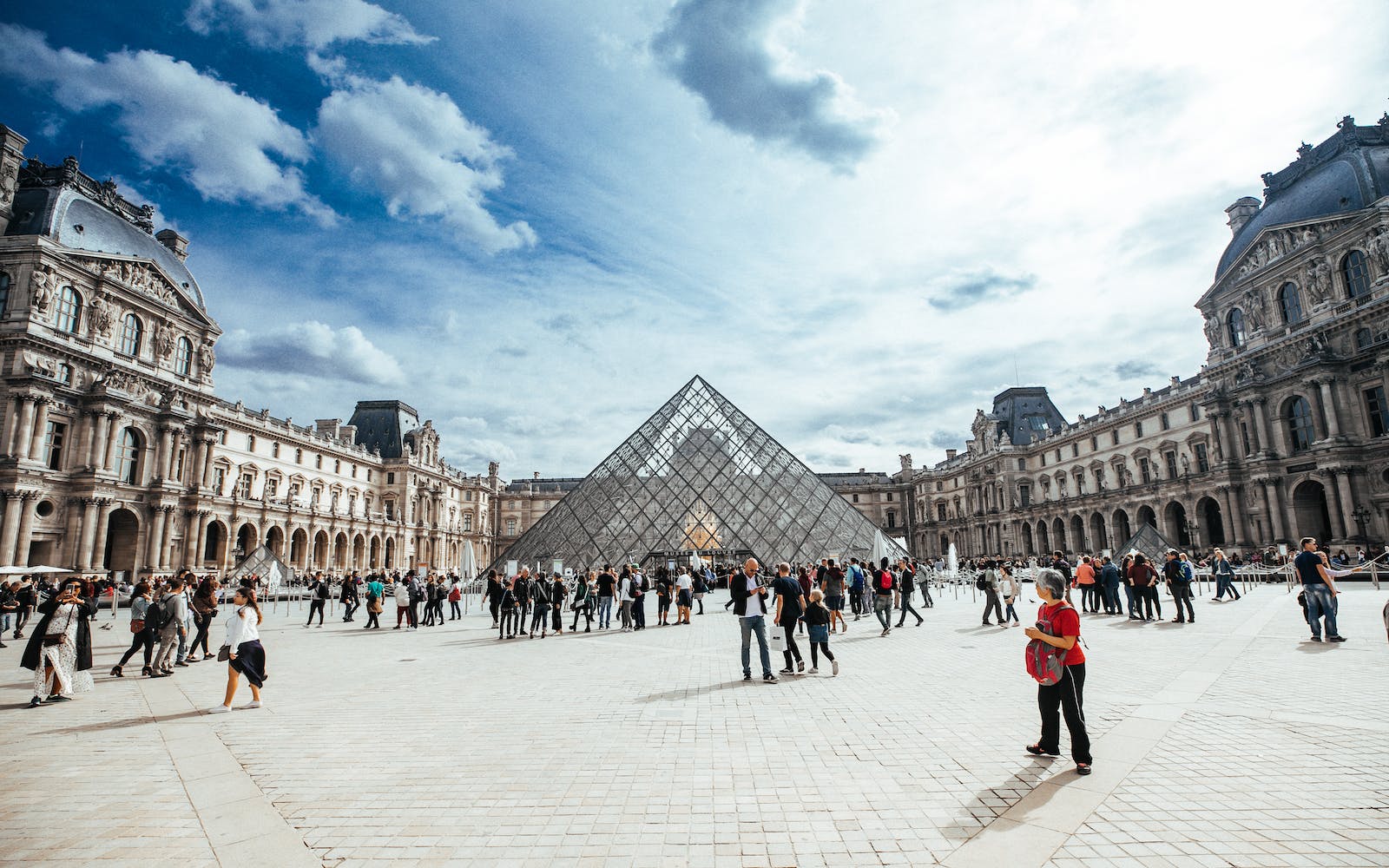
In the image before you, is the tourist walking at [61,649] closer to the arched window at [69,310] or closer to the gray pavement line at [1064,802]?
the gray pavement line at [1064,802]

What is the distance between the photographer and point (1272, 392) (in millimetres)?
29641

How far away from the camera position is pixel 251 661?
6.15m

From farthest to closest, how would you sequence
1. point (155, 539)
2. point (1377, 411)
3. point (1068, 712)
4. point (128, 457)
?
point (155, 539)
point (128, 457)
point (1377, 411)
point (1068, 712)

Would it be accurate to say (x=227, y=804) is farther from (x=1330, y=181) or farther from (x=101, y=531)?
(x=1330, y=181)

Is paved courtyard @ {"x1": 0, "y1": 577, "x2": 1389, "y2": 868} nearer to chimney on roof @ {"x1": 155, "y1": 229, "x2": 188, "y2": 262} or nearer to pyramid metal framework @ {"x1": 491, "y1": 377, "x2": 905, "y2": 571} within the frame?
pyramid metal framework @ {"x1": 491, "y1": 377, "x2": 905, "y2": 571}

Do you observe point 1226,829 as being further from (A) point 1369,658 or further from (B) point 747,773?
(A) point 1369,658

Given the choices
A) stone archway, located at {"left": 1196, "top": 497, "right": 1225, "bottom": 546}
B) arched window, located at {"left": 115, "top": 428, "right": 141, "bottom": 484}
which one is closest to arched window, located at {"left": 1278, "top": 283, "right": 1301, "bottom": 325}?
stone archway, located at {"left": 1196, "top": 497, "right": 1225, "bottom": 546}

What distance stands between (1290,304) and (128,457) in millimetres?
52932

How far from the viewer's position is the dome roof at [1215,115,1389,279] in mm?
27031

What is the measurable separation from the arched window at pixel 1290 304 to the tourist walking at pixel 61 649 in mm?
40271

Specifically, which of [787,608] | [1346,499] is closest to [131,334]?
[787,608]

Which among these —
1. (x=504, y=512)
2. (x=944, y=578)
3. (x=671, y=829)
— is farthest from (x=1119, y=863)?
(x=504, y=512)

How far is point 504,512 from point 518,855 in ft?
220

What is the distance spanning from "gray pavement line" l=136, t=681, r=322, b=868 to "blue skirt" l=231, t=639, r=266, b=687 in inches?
22.6
